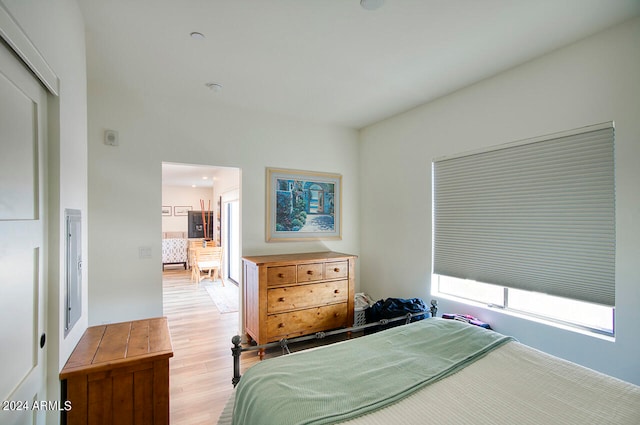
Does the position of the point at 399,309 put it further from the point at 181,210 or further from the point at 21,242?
the point at 181,210

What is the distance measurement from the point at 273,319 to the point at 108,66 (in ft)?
8.91

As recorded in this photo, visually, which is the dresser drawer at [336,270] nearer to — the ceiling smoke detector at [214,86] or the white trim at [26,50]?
the ceiling smoke detector at [214,86]

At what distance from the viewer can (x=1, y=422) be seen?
88 cm

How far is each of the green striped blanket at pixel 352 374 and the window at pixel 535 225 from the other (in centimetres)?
85

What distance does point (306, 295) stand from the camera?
315cm

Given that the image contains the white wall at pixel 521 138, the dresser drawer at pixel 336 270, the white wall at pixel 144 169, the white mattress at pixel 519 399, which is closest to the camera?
the white mattress at pixel 519 399

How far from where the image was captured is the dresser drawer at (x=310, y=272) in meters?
3.12

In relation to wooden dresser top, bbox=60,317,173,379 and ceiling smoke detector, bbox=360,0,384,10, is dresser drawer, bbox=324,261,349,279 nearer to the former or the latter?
wooden dresser top, bbox=60,317,173,379

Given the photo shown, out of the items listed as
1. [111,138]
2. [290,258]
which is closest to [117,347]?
[290,258]

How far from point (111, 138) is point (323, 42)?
2206 mm

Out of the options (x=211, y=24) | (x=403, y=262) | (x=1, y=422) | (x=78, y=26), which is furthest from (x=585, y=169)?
(x=78, y=26)

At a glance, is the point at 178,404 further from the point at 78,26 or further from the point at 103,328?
the point at 78,26

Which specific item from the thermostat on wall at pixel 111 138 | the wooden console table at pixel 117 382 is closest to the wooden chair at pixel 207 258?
the thermostat on wall at pixel 111 138

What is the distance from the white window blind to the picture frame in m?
8.49
